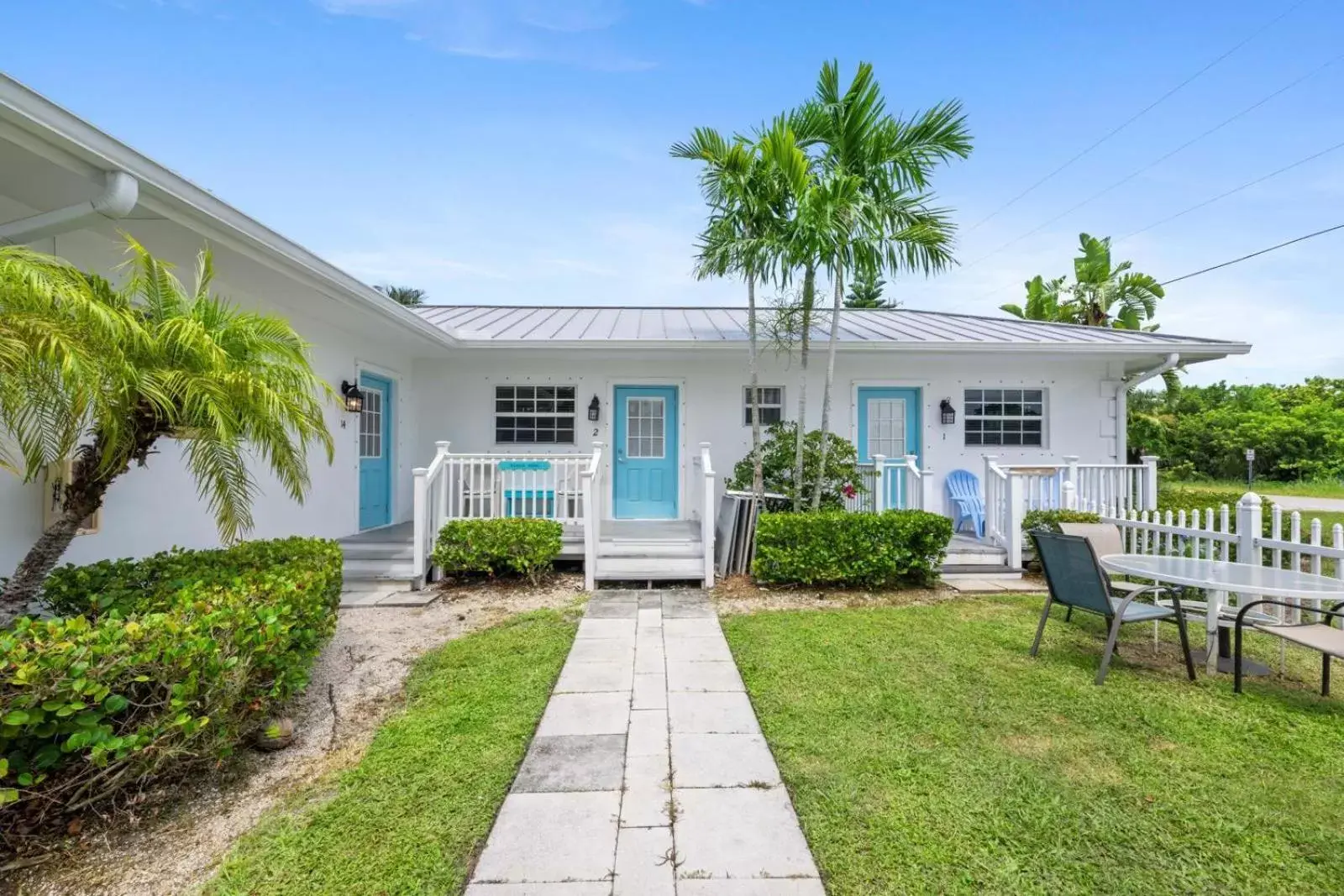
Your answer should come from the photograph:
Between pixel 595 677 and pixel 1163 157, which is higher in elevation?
pixel 1163 157

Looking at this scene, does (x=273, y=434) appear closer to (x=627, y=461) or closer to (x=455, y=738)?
(x=455, y=738)

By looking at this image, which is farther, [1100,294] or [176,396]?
[1100,294]

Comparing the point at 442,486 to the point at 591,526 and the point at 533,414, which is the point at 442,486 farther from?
the point at 533,414

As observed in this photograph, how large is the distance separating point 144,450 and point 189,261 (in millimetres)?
2489

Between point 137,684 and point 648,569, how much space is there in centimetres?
429

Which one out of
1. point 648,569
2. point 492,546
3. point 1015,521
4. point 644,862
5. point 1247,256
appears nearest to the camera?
point 644,862

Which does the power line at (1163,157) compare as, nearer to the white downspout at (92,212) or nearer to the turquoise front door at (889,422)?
the turquoise front door at (889,422)

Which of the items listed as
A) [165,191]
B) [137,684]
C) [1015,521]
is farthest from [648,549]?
[165,191]

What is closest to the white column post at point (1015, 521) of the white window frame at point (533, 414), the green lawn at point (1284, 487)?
the white window frame at point (533, 414)

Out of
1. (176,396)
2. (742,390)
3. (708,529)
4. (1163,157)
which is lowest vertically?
(708,529)

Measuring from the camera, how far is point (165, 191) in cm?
323

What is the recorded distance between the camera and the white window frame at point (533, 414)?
8.40 metres

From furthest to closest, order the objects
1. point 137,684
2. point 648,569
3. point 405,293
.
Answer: point 405,293
point 648,569
point 137,684

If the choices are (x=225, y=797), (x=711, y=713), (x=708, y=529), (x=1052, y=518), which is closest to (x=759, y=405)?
(x=708, y=529)
